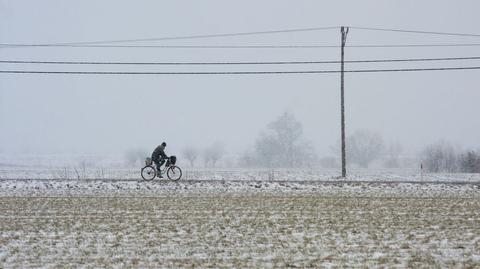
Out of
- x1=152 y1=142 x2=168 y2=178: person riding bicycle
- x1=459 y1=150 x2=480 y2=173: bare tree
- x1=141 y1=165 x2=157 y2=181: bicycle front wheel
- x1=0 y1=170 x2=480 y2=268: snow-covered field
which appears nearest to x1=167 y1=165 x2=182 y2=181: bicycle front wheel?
x1=152 y1=142 x2=168 y2=178: person riding bicycle

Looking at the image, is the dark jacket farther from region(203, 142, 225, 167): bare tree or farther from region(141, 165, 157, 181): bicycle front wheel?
region(203, 142, 225, 167): bare tree

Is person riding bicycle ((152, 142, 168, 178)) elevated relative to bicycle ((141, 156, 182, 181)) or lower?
elevated

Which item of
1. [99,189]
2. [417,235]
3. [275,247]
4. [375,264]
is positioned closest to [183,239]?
[275,247]

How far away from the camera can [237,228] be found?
1305cm

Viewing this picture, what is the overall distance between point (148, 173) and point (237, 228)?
1607 cm

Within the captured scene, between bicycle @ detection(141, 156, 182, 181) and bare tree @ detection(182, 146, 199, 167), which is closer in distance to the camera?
bicycle @ detection(141, 156, 182, 181)

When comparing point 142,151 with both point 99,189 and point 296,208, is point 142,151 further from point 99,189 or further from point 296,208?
point 296,208

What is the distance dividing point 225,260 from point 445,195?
48.8 feet

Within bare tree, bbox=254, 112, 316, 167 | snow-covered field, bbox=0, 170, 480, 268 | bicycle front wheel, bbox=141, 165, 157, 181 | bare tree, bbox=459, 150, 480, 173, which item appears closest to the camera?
snow-covered field, bbox=0, 170, 480, 268

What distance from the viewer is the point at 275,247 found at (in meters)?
10.8

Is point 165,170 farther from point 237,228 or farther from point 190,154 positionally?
point 190,154

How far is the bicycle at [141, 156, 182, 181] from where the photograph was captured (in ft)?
92.0

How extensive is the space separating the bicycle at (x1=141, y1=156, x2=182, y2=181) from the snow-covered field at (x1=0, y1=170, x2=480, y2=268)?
5273 millimetres

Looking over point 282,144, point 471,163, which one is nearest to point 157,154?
point 471,163
